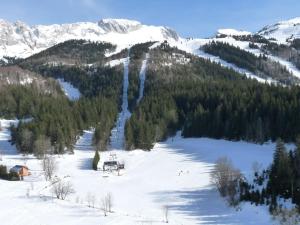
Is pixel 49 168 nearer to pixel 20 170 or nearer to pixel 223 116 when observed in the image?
pixel 20 170

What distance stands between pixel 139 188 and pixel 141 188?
0.40 meters

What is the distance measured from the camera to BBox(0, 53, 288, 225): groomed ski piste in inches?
3125

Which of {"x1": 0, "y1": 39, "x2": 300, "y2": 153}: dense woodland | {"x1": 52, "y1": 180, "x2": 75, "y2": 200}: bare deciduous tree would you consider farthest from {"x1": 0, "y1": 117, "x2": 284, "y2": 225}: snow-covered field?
{"x1": 0, "y1": 39, "x2": 300, "y2": 153}: dense woodland

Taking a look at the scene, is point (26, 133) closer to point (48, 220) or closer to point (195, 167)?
point (195, 167)

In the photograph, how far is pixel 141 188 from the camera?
334ft

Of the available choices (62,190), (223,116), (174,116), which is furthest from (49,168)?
(174,116)

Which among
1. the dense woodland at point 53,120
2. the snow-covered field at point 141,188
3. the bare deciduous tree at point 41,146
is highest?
the dense woodland at point 53,120

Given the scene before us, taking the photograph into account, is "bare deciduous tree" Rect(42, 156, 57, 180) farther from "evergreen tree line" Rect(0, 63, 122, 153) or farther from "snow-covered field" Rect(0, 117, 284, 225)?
"evergreen tree line" Rect(0, 63, 122, 153)

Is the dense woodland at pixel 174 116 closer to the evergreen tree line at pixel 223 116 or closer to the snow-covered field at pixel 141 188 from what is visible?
the evergreen tree line at pixel 223 116

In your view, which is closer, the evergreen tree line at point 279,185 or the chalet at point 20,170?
the evergreen tree line at point 279,185

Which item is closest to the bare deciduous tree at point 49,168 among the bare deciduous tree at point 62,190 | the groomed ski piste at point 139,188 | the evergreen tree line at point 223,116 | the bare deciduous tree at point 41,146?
the groomed ski piste at point 139,188

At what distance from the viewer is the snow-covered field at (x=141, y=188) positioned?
260 feet

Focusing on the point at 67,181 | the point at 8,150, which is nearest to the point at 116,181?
the point at 67,181

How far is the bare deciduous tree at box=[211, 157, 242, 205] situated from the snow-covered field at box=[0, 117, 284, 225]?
176cm
